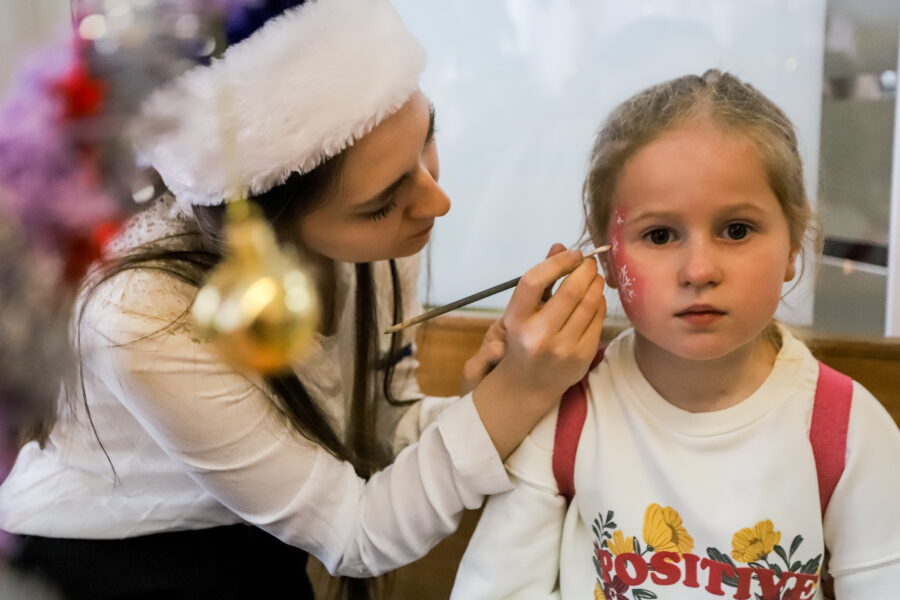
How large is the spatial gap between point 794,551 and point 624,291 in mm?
257

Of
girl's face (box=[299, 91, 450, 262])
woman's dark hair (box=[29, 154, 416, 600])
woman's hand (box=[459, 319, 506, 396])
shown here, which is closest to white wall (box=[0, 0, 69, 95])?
woman's dark hair (box=[29, 154, 416, 600])

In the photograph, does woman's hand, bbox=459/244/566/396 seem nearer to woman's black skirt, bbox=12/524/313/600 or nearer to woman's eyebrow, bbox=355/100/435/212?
woman's eyebrow, bbox=355/100/435/212

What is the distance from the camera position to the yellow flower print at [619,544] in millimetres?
662

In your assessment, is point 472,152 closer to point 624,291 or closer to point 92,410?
point 624,291

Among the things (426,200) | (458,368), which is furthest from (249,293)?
(458,368)

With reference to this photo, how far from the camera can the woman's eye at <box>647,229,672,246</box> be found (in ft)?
2.09

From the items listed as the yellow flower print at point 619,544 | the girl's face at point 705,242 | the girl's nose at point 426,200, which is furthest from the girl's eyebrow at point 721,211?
the yellow flower print at point 619,544

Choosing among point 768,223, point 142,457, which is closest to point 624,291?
point 768,223

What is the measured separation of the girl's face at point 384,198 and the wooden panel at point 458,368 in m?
0.30

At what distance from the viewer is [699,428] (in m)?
0.66

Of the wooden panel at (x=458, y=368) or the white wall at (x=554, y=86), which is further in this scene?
the white wall at (x=554, y=86)

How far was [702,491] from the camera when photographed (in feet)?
2.13

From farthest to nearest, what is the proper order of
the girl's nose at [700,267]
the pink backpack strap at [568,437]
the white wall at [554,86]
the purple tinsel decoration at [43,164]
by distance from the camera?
the white wall at [554,86], the pink backpack strap at [568,437], the girl's nose at [700,267], the purple tinsel decoration at [43,164]

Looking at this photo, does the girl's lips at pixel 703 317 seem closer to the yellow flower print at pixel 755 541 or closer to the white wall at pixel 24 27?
the yellow flower print at pixel 755 541
